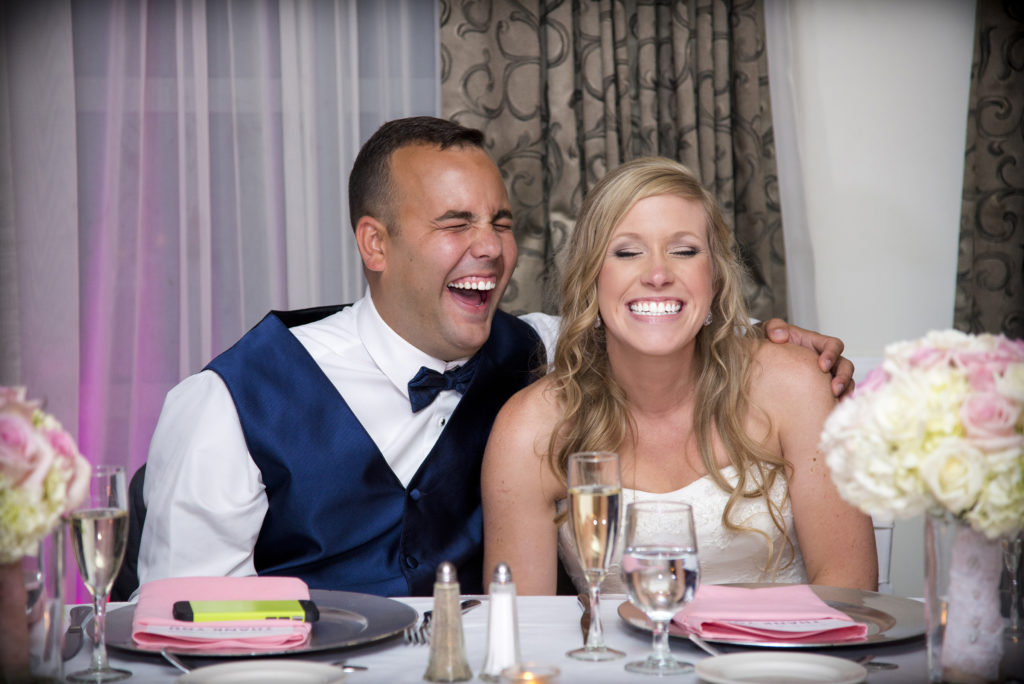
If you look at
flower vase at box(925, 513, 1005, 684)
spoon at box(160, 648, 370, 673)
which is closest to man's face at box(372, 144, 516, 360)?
spoon at box(160, 648, 370, 673)

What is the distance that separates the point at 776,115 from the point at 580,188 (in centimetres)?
73

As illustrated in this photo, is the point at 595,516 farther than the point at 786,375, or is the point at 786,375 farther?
the point at 786,375

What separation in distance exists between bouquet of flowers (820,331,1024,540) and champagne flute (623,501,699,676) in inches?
7.5

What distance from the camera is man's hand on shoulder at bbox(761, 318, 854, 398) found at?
211 centimetres

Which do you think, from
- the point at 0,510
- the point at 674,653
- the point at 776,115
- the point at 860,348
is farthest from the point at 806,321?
the point at 0,510

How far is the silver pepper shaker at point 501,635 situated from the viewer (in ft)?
3.82

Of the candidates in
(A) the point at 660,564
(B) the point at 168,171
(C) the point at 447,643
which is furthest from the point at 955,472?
(B) the point at 168,171

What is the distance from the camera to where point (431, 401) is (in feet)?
7.53

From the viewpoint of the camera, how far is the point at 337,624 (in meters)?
1.38

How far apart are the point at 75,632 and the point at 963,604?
1.07 meters

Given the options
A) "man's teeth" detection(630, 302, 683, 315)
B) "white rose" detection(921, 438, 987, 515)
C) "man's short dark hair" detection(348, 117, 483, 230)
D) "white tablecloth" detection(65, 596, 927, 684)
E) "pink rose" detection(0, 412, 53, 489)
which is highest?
"man's short dark hair" detection(348, 117, 483, 230)

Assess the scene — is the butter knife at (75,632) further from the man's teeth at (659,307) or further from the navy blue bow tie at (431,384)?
the man's teeth at (659,307)

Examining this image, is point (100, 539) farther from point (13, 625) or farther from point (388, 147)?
point (388, 147)

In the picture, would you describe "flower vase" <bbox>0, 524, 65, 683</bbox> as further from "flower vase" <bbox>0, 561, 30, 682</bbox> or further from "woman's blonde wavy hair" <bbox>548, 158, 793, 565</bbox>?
"woman's blonde wavy hair" <bbox>548, 158, 793, 565</bbox>
